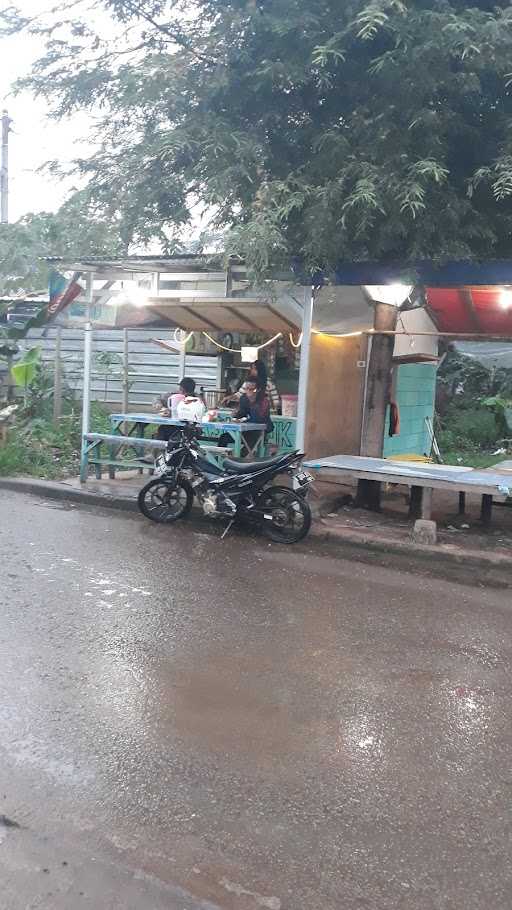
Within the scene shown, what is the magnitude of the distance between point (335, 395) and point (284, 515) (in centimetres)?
317

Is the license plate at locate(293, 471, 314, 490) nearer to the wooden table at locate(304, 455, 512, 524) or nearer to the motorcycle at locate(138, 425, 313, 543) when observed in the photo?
the motorcycle at locate(138, 425, 313, 543)

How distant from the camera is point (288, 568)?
7246 millimetres

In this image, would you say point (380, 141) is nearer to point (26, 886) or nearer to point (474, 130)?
point (474, 130)

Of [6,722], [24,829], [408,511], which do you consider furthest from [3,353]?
[24,829]

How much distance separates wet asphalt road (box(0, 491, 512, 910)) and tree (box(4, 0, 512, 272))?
3.50 metres

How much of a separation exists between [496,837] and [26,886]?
6.06 ft

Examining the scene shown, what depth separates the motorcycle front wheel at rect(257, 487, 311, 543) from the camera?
811cm

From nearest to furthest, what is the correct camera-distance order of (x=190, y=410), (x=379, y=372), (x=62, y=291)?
(x=379, y=372) → (x=190, y=410) → (x=62, y=291)

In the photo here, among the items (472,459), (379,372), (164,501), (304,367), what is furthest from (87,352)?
(472,459)

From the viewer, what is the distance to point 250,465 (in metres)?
8.34

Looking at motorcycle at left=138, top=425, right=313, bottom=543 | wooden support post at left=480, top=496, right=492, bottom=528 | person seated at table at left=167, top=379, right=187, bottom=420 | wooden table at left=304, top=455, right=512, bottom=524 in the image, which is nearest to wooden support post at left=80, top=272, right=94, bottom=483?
person seated at table at left=167, top=379, right=187, bottom=420

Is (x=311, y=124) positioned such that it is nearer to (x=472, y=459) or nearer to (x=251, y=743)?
(x=251, y=743)

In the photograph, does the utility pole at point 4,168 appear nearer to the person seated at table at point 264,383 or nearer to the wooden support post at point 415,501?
the person seated at table at point 264,383

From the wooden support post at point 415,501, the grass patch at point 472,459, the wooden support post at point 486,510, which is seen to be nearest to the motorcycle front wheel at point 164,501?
the wooden support post at point 415,501
